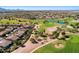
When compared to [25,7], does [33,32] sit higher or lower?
lower
